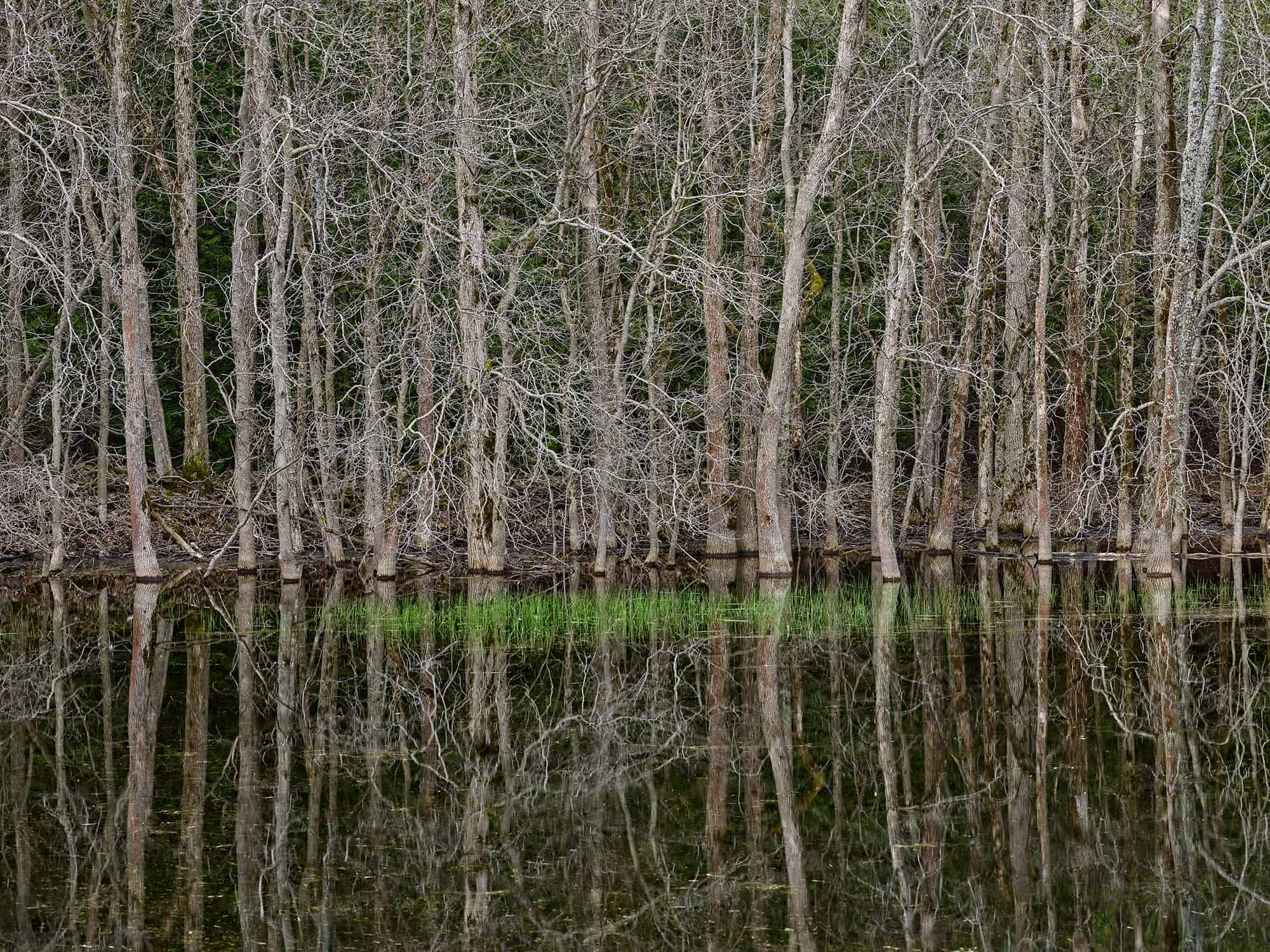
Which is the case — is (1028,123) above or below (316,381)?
above

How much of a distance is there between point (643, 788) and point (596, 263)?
56.5 feet

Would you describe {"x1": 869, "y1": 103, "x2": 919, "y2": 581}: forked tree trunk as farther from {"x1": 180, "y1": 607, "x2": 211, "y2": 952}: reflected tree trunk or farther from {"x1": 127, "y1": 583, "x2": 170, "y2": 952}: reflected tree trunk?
{"x1": 180, "y1": 607, "x2": 211, "y2": 952}: reflected tree trunk

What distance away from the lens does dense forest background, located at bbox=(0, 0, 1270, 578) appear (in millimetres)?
19578

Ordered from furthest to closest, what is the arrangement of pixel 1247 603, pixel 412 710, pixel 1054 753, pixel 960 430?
1. pixel 960 430
2. pixel 1247 603
3. pixel 412 710
4. pixel 1054 753

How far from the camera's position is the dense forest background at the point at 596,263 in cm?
1958

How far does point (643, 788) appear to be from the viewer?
7758 mm

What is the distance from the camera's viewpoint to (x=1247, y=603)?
53.5ft

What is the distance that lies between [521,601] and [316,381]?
25.3 ft

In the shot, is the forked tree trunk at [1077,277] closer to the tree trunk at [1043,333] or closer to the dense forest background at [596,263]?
the dense forest background at [596,263]

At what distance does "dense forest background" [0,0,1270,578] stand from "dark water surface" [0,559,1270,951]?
3976mm

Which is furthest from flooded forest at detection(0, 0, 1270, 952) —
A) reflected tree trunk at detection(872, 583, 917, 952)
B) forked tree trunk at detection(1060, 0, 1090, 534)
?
forked tree trunk at detection(1060, 0, 1090, 534)

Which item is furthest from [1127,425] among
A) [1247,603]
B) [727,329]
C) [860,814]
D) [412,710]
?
[860,814]

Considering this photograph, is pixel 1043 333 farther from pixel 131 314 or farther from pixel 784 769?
pixel 784 769

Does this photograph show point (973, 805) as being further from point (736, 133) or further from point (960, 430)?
point (736, 133)
